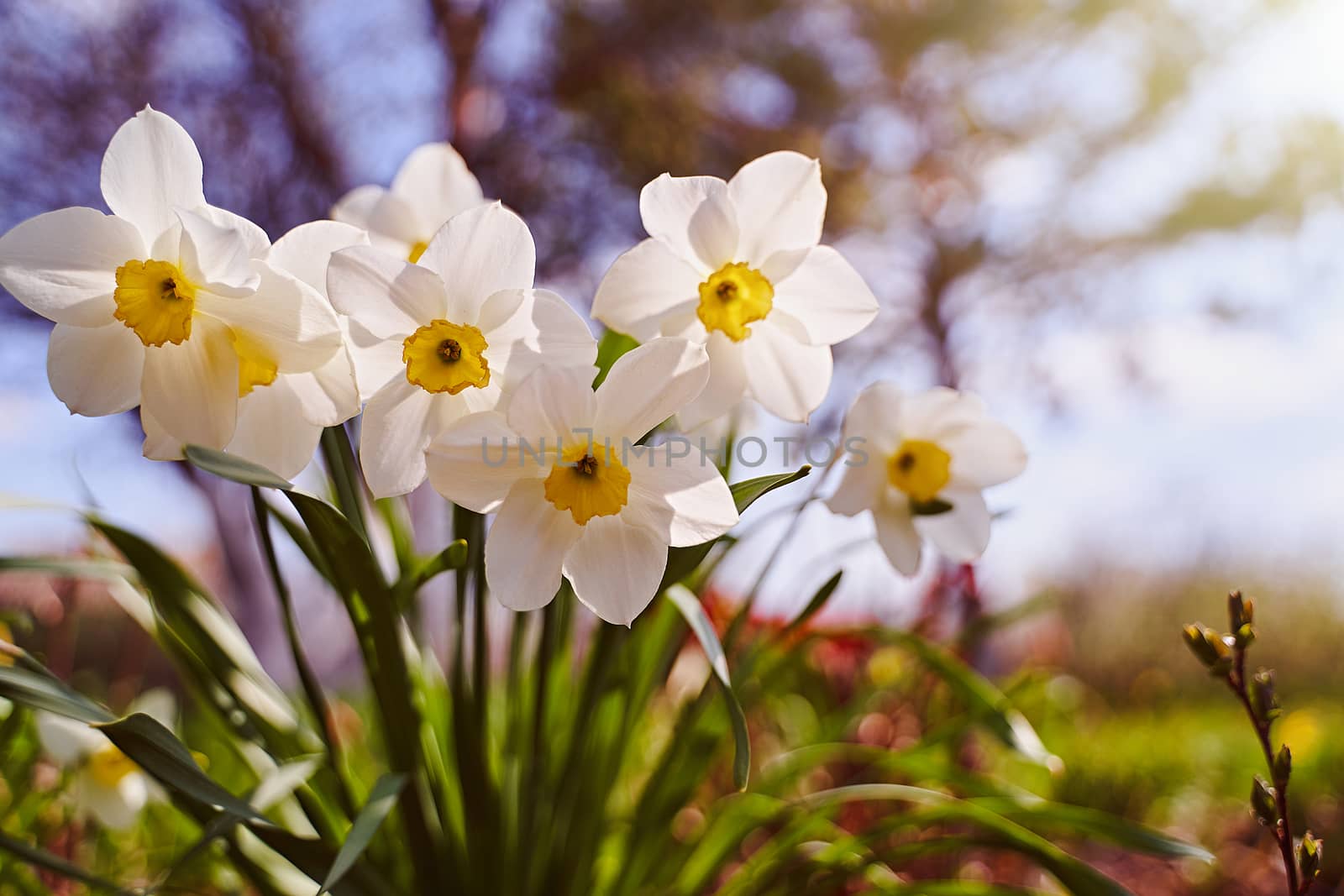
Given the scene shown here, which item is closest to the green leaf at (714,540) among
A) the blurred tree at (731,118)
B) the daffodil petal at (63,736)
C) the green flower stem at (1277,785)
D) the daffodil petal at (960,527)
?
the daffodil petal at (960,527)

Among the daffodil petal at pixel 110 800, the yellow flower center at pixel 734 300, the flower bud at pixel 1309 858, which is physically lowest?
the daffodil petal at pixel 110 800

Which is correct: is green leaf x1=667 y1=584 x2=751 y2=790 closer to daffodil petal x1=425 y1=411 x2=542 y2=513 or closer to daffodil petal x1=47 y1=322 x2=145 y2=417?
daffodil petal x1=425 y1=411 x2=542 y2=513

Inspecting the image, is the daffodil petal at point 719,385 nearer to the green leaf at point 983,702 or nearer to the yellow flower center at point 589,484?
the yellow flower center at point 589,484

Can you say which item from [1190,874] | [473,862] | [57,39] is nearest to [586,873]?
[473,862]

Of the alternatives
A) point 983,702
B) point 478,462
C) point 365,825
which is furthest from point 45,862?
point 983,702

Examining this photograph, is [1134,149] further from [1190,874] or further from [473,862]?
[473,862]

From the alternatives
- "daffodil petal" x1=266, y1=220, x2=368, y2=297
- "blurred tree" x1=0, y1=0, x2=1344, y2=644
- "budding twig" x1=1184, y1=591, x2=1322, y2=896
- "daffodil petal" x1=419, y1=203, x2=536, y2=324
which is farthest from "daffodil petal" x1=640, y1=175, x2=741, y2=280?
"blurred tree" x1=0, y1=0, x2=1344, y2=644
